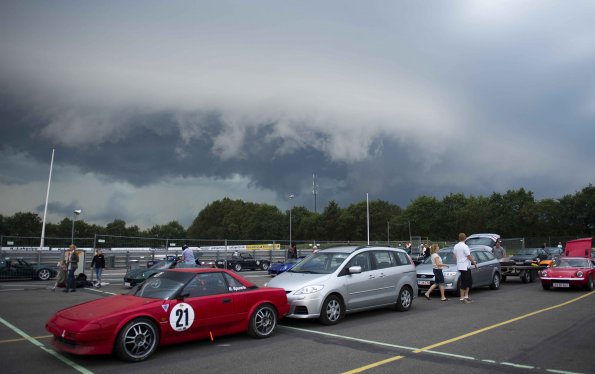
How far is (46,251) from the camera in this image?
24188 mm

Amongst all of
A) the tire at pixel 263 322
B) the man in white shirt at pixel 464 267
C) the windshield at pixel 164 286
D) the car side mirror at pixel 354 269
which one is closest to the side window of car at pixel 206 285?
the windshield at pixel 164 286

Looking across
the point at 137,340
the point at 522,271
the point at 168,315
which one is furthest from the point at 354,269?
the point at 522,271

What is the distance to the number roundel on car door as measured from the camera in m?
7.06

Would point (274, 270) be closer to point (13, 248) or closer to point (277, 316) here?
point (13, 248)

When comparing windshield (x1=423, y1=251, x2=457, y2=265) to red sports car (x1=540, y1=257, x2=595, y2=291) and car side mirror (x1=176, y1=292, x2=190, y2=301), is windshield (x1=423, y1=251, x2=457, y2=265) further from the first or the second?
car side mirror (x1=176, y1=292, x2=190, y2=301)

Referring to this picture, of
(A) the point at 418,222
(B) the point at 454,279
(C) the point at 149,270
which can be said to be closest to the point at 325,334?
(B) the point at 454,279

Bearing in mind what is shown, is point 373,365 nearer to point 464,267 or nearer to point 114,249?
point 464,267

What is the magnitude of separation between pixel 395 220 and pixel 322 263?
116 meters

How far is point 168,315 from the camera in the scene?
7012 mm

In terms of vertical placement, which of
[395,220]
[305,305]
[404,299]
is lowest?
[404,299]

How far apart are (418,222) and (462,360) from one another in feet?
380

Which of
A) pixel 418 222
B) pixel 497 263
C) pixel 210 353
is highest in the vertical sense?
pixel 418 222

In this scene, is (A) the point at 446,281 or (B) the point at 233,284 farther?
(A) the point at 446,281

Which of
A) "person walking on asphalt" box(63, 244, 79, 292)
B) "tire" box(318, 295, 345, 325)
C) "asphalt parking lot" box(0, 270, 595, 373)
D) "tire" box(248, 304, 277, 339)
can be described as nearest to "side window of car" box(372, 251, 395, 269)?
"asphalt parking lot" box(0, 270, 595, 373)
